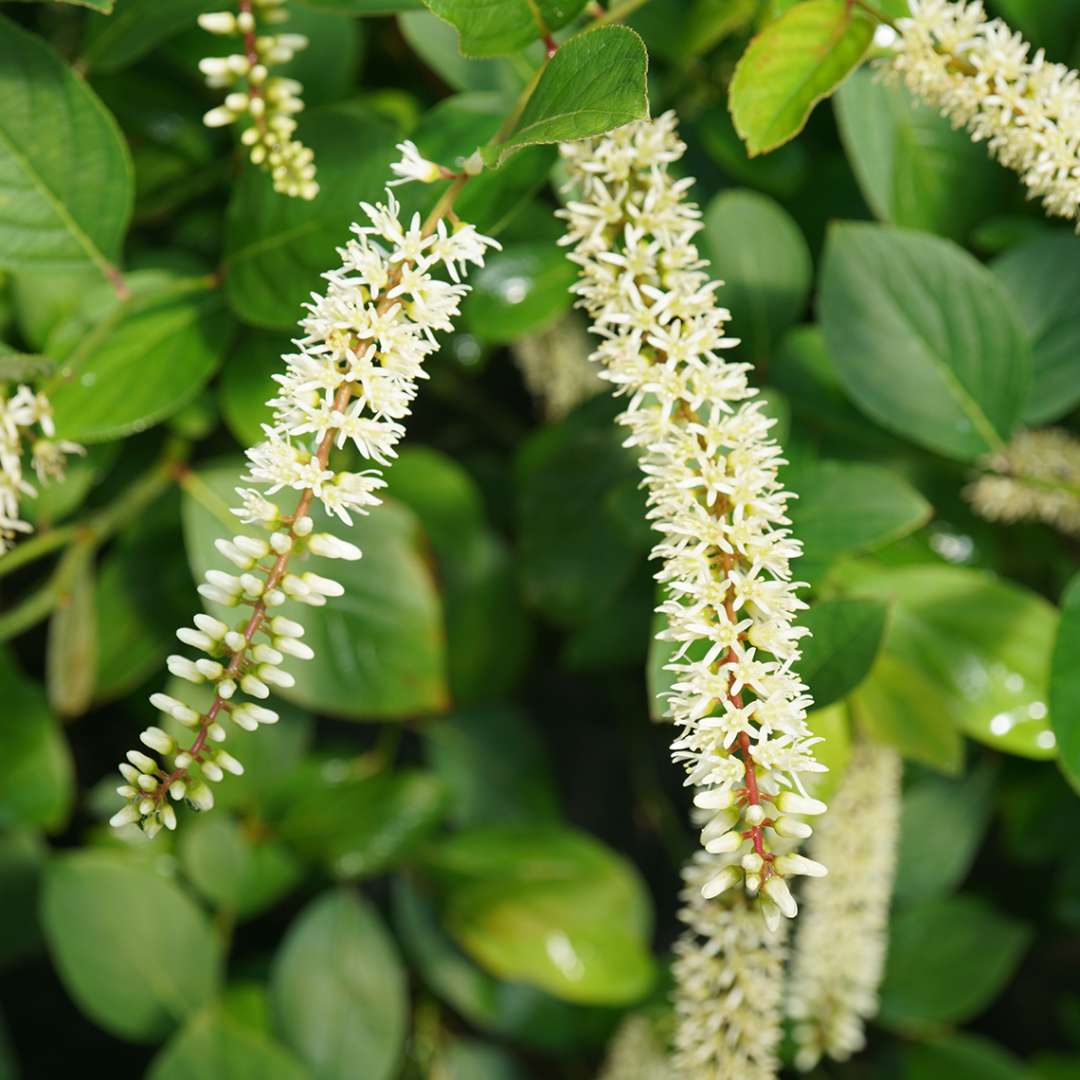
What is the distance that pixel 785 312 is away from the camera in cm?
77

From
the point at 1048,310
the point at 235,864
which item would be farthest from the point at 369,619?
the point at 1048,310

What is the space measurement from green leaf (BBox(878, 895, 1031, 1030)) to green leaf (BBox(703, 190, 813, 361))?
55 cm

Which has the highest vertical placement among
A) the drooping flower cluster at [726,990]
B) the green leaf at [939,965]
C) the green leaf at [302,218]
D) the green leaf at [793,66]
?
the green leaf at [793,66]

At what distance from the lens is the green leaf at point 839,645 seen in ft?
1.73

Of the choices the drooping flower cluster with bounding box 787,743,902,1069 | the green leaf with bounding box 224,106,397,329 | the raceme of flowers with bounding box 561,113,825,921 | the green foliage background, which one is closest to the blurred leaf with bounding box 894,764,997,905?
the green foliage background

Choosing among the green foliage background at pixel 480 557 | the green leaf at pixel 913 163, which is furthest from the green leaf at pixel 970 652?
the green leaf at pixel 913 163

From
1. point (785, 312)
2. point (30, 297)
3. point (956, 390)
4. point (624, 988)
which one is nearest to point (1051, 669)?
point (956, 390)

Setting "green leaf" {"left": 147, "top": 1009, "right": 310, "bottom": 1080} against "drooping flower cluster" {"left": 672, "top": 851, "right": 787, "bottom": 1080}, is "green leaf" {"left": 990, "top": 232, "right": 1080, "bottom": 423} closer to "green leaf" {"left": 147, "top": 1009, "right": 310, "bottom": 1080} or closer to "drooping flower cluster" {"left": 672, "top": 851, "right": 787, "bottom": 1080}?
"drooping flower cluster" {"left": 672, "top": 851, "right": 787, "bottom": 1080}

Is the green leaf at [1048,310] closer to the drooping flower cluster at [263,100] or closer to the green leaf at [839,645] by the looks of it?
the green leaf at [839,645]

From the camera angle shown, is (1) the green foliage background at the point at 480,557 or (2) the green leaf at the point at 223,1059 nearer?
(1) the green foliage background at the point at 480,557

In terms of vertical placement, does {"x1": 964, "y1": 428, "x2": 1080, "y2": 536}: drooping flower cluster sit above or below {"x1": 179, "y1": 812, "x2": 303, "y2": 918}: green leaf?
above

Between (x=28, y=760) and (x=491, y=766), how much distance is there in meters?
0.37

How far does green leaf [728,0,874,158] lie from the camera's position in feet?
1.60

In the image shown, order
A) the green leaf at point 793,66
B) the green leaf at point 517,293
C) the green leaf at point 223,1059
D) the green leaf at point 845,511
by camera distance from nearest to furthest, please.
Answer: the green leaf at point 793,66 → the green leaf at point 845,511 → the green leaf at point 517,293 → the green leaf at point 223,1059
